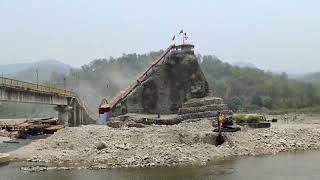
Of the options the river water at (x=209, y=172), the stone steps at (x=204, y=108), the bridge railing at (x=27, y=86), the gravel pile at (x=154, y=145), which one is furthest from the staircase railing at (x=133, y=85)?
the river water at (x=209, y=172)

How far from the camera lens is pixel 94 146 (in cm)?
5397

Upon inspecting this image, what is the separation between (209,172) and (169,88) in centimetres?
3711

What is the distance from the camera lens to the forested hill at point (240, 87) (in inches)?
6245

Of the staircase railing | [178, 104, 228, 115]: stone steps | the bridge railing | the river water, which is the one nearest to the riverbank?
the river water

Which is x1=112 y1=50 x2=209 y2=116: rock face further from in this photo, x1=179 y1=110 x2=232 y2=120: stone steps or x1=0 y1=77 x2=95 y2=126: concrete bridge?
x1=0 y1=77 x2=95 y2=126: concrete bridge

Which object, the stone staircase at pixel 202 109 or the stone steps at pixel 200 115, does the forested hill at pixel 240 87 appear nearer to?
the stone staircase at pixel 202 109

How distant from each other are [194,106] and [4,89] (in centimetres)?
2543

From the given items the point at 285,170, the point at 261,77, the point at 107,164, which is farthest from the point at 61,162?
the point at 261,77

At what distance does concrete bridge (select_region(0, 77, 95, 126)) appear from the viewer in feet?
201

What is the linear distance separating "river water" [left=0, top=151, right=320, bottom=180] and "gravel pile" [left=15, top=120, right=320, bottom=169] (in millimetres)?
2602

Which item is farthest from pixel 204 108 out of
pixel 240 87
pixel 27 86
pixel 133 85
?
pixel 240 87

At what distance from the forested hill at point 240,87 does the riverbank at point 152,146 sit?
81.7 metres

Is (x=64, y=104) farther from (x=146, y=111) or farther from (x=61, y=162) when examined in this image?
(x=61, y=162)

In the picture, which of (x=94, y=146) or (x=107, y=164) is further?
(x=94, y=146)
